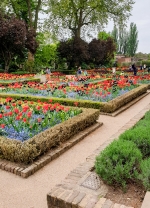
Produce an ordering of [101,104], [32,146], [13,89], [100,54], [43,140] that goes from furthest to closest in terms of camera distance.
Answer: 1. [100,54]
2. [13,89]
3. [101,104]
4. [43,140]
5. [32,146]

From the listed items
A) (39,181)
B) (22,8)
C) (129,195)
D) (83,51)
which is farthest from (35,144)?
(22,8)

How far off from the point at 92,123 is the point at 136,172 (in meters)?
3.72

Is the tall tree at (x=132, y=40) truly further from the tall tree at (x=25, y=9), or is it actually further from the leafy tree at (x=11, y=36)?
the leafy tree at (x=11, y=36)

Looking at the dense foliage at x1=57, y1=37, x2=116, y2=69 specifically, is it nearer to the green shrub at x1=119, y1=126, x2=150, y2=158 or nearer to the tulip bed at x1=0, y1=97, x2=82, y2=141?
the tulip bed at x1=0, y1=97, x2=82, y2=141

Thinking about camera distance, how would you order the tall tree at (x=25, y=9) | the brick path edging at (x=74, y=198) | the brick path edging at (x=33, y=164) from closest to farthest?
1. the brick path edging at (x=74, y=198)
2. the brick path edging at (x=33, y=164)
3. the tall tree at (x=25, y=9)

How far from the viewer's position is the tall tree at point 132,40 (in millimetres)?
66875

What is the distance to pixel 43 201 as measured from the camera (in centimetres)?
304

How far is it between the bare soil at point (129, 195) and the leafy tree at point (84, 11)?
2646 centimetres

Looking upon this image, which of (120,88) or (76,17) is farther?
(76,17)

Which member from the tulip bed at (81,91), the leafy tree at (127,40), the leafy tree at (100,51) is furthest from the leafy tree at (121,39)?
the tulip bed at (81,91)

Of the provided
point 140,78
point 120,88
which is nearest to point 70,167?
point 120,88

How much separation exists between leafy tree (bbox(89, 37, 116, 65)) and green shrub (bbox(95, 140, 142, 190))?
32818 mm

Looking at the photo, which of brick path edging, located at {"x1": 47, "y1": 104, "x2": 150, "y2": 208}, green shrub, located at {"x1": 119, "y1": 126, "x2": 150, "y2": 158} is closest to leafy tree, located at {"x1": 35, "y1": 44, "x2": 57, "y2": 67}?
green shrub, located at {"x1": 119, "y1": 126, "x2": 150, "y2": 158}

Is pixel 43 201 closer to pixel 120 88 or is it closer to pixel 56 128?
pixel 56 128
